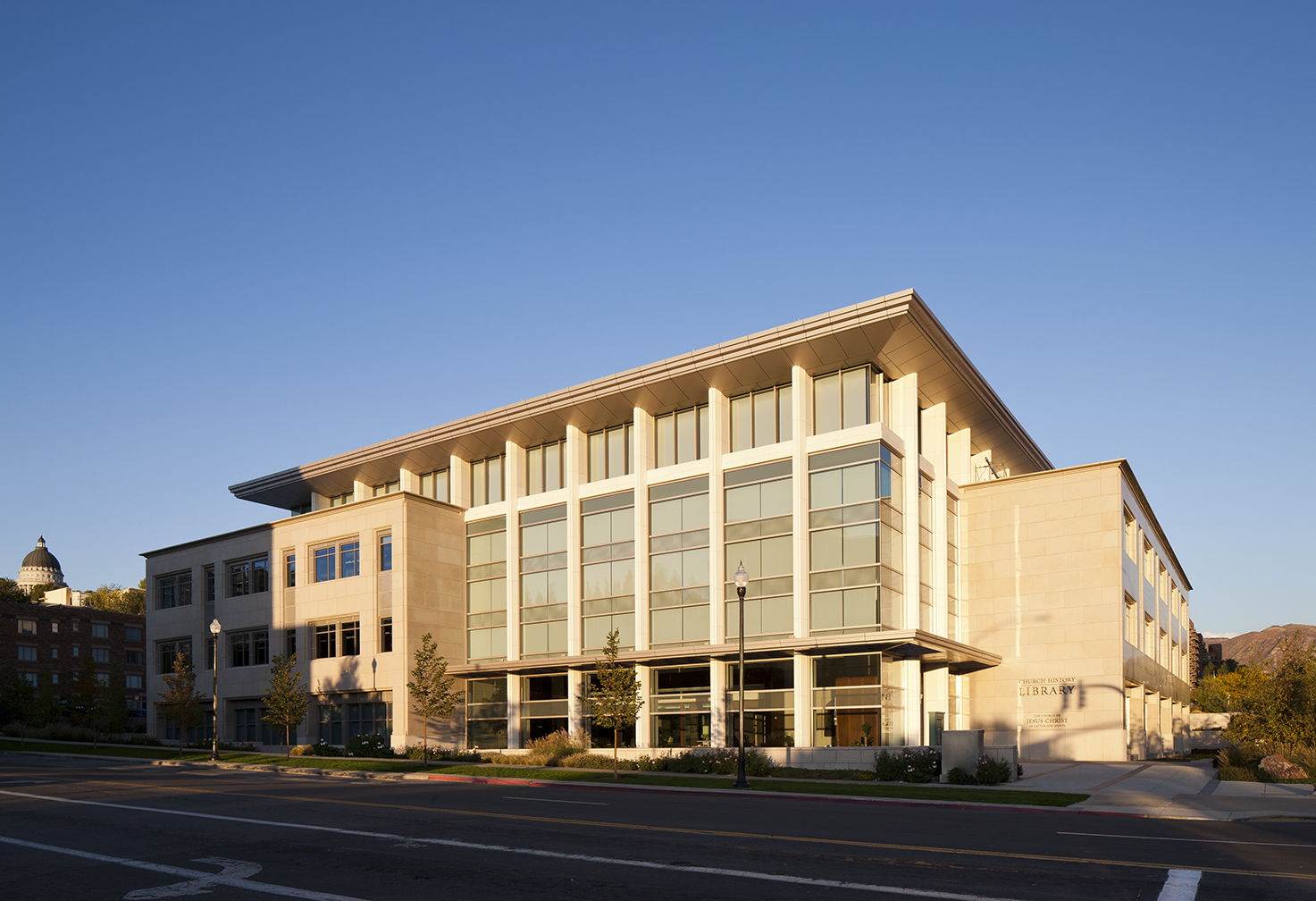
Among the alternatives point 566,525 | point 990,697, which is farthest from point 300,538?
point 990,697

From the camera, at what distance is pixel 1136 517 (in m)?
47.8

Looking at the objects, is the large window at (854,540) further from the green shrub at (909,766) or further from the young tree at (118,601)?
the young tree at (118,601)

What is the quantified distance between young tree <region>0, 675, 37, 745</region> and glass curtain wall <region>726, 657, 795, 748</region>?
48.6 meters

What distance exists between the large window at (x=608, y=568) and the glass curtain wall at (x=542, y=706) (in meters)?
2.48

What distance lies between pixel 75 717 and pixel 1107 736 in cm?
7199

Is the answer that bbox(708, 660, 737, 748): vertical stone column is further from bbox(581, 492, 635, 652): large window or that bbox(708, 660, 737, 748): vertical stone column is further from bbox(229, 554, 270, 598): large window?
bbox(229, 554, 270, 598): large window

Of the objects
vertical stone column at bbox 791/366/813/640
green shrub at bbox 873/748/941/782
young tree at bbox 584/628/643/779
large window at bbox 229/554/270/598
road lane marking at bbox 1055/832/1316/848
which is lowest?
green shrub at bbox 873/748/941/782

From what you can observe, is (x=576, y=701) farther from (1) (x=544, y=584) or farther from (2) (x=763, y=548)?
(2) (x=763, y=548)

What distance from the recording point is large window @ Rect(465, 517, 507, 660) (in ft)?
154

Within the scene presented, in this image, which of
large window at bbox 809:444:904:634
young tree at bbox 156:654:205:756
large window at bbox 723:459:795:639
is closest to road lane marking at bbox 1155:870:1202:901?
large window at bbox 809:444:904:634

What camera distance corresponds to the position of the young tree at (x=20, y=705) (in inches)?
2594

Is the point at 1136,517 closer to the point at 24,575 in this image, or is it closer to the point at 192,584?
the point at 192,584

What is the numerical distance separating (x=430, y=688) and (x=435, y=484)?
1273cm

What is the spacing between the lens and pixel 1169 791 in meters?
26.8
